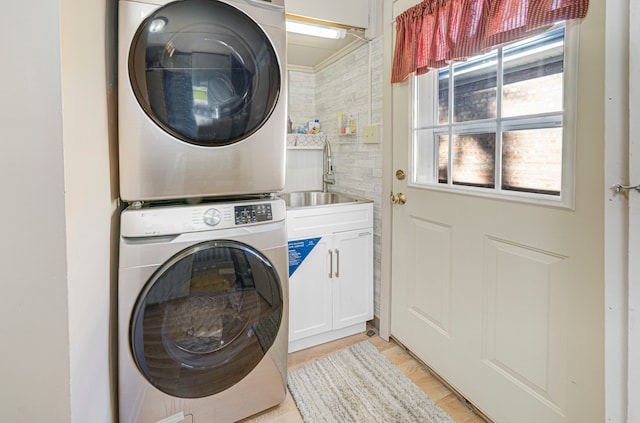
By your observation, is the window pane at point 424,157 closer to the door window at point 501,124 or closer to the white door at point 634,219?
the door window at point 501,124

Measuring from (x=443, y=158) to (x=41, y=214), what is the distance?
5.26ft

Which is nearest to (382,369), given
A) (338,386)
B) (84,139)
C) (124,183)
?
(338,386)

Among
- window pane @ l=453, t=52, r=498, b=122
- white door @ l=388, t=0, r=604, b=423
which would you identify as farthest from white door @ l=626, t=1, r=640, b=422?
window pane @ l=453, t=52, r=498, b=122

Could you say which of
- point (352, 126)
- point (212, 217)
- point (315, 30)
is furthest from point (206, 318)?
point (315, 30)

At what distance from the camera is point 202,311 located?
4.29 feet

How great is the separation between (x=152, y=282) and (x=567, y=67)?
1.62 m

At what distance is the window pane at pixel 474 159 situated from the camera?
1428 millimetres

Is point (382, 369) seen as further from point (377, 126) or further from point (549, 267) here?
point (377, 126)

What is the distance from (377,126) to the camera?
A: 6.88 feet

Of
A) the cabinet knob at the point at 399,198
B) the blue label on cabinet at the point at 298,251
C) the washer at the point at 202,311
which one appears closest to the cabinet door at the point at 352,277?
the blue label on cabinet at the point at 298,251

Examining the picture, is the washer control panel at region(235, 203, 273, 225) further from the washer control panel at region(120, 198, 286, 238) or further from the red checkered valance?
the red checkered valance

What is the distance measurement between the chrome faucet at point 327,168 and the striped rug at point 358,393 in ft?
4.37

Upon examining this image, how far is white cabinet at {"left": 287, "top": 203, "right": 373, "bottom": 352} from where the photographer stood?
1.93 metres

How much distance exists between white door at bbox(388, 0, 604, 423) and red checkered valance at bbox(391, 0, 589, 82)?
0.32 ft
